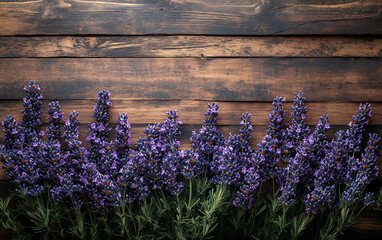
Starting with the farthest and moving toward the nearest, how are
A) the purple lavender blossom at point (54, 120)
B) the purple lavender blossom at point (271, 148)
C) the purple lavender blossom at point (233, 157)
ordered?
the purple lavender blossom at point (54, 120), the purple lavender blossom at point (271, 148), the purple lavender blossom at point (233, 157)

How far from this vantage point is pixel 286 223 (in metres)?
1.86

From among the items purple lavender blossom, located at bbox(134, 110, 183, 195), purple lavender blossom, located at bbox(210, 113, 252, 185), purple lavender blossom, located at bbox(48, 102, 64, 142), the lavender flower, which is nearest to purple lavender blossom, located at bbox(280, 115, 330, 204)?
purple lavender blossom, located at bbox(210, 113, 252, 185)

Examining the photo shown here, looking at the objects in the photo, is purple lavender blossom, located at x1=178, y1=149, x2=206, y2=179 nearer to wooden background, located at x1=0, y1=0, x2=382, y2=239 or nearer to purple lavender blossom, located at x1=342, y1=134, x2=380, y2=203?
wooden background, located at x1=0, y1=0, x2=382, y2=239

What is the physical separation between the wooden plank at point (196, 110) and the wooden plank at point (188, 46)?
0.31m

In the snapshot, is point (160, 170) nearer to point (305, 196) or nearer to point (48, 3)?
point (305, 196)

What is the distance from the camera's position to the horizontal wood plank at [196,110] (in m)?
2.10

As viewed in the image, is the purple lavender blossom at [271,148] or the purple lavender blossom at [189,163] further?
the purple lavender blossom at [271,148]

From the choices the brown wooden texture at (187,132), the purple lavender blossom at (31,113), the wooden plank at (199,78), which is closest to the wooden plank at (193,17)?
the wooden plank at (199,78)

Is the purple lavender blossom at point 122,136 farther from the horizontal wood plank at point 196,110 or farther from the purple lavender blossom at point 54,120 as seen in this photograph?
the purple lavender blossom at point 54,120

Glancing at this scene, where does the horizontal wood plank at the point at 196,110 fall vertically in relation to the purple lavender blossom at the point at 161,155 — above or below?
above

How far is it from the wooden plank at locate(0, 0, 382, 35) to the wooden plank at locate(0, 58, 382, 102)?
0.18 meters

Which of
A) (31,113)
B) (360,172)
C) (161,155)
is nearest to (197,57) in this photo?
(161,155)

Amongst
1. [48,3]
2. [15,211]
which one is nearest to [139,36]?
[48,3]

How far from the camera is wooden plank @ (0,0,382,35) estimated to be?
206 centimetres
